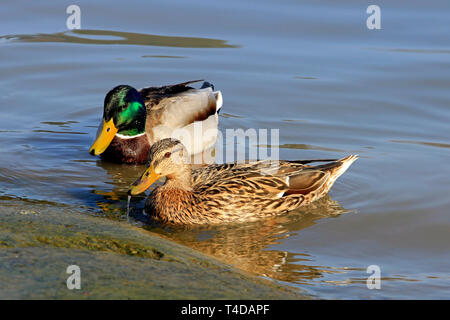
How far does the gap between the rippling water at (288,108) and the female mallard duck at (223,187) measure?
173mm

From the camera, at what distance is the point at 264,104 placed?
10758 mm

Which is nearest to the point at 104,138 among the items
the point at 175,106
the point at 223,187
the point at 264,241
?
the point at 175,106

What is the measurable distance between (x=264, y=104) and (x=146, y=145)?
6.28 feet

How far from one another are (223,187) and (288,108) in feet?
11.4

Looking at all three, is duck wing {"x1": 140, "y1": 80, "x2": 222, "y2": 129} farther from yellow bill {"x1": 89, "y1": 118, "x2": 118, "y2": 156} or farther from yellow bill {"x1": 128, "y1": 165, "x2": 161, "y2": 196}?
yellow bill {"x1": 128, "y1": 165, "x2": 161, "y2": 196}

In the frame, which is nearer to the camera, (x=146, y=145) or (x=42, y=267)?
(x=42, y=267)

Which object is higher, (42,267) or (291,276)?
(42,267)

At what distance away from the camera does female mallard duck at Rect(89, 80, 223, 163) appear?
9492 millimetres
